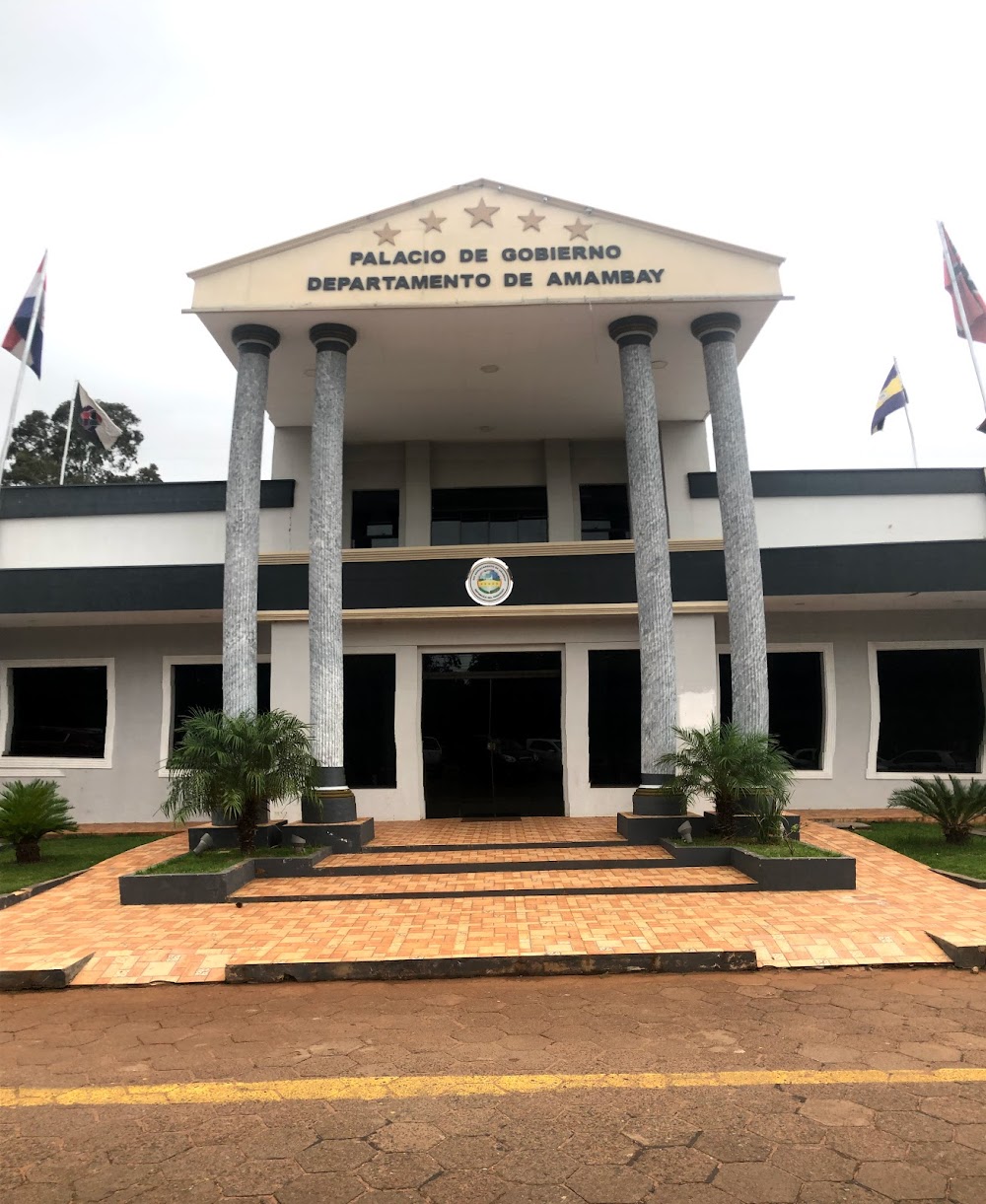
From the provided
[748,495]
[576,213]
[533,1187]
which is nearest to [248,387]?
[576,213]

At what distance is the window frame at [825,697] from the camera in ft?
43.4

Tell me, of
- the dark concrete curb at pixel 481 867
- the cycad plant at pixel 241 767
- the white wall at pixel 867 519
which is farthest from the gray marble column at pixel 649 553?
the cycad plant at pixel 241 767

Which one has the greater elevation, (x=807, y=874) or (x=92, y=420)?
(x=92, y=420)

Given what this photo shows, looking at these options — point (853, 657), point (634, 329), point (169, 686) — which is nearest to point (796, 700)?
point (853, 657)

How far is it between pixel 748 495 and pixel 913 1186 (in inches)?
351

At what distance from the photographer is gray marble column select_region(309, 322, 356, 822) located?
1045 centimetres

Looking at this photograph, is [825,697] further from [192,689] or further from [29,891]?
[29,891]

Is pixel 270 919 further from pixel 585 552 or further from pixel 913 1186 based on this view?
pixel 585 552

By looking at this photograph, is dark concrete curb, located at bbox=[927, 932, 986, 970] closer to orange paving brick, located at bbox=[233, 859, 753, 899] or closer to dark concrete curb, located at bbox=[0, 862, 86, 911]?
orange paving brick, located at bbox=[233, 859, 753, 899]

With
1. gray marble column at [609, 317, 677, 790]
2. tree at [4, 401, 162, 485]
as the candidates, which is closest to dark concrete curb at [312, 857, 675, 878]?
gray marble column at [609, 317, 677, 790]

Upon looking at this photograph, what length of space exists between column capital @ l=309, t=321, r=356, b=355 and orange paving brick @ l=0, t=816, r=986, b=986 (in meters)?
7.53

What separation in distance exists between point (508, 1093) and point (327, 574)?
310 inches

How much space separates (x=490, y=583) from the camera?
12.2 meters

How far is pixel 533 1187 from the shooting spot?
3076 mm
